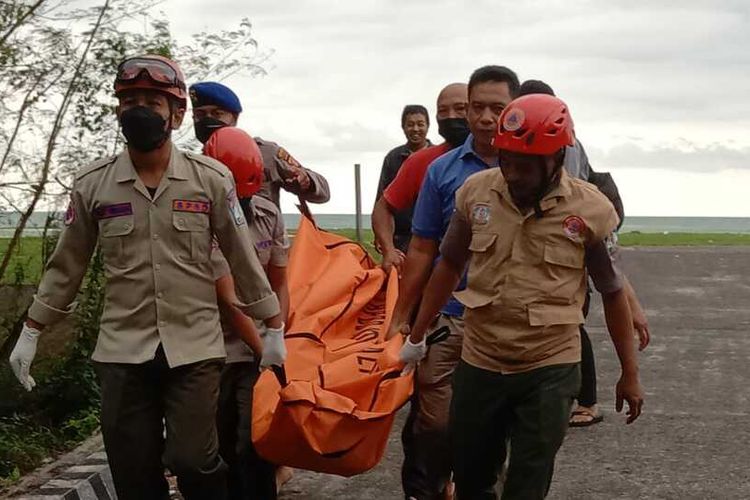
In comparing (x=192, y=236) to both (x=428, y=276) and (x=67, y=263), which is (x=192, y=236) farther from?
(x=428, y=276)

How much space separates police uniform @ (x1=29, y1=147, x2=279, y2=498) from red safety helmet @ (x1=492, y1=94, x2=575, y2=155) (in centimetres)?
112

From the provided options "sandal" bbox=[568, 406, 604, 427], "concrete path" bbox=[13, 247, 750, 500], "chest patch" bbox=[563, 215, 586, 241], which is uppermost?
"chest patch" bbox=[563, 215, 586, 241]

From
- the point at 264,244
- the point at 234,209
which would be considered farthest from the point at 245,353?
the point at 234,209

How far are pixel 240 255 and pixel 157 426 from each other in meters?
0.75

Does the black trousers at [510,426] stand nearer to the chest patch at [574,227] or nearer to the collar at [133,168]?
the chest patch at [574,227]

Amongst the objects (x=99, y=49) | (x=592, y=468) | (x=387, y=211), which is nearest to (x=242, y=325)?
(x=387, y=211)

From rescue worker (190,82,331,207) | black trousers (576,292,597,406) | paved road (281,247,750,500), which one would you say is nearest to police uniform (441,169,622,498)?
rescue worker (190,82,331,207)

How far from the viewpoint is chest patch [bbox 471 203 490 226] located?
4879 mm

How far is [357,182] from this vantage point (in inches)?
650

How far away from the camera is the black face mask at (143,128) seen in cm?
461

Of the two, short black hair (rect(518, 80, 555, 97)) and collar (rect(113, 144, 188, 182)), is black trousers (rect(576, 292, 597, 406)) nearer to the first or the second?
short black hair (rect(518, 80, 555, 97))

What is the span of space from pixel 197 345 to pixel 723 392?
6.02 meters

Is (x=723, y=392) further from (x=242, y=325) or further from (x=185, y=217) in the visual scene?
(x=185, y=217)

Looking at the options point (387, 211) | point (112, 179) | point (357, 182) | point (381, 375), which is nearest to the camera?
point (112, 179)
